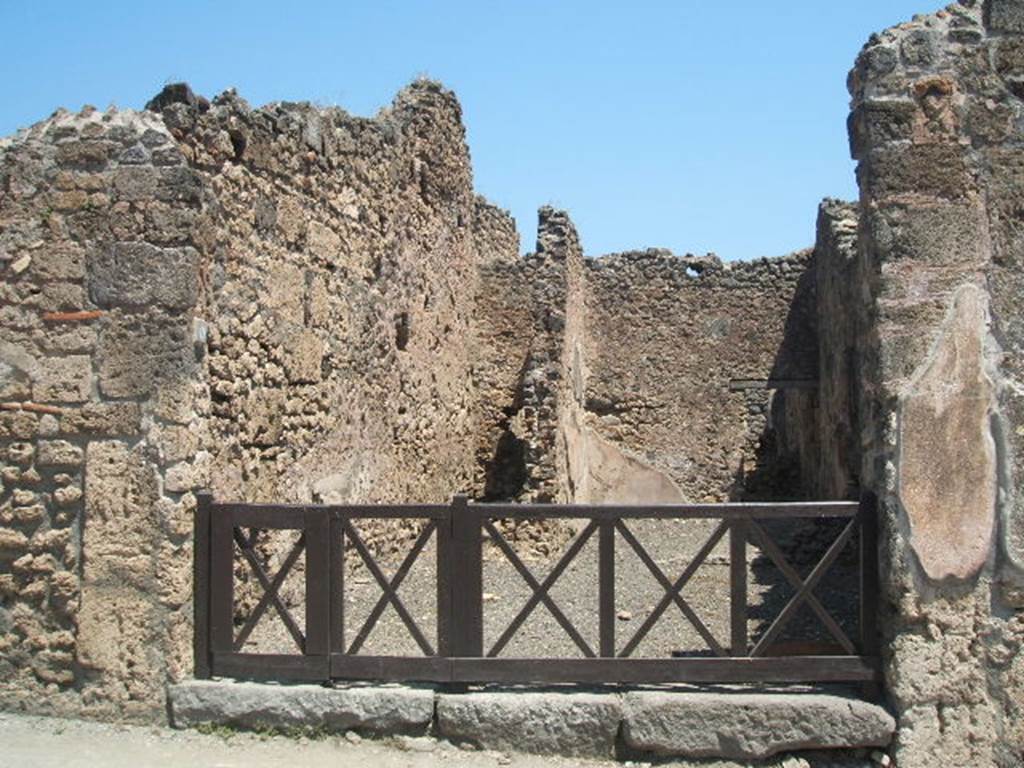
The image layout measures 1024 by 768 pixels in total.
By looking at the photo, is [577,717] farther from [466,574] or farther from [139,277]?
[139,277]

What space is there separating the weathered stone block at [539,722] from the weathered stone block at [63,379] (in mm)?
2500

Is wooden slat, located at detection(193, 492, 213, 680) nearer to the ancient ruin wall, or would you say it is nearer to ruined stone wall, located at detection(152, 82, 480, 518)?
the ancient ruin wall

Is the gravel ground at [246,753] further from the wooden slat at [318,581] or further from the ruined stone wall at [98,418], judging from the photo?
the wooden slat at [318,581]

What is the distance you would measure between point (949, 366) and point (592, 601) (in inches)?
151

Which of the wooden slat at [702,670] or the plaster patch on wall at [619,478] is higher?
the plaster patch on wall at [619,478]

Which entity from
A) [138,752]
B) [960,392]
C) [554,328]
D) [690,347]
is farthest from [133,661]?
[690,347]

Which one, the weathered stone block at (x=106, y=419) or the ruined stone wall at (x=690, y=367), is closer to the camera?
the weathered stone block at (x=106, y=419)

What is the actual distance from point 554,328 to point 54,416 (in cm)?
721

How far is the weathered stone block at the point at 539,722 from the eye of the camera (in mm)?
5383

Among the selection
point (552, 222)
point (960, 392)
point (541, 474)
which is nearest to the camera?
point (960, 392)

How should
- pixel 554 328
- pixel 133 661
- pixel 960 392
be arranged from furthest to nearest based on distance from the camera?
pixel 554 328 < pixel 133 661 < pixel 960 392

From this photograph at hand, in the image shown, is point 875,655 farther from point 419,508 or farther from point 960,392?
point 419,508

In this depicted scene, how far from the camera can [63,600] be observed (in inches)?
229

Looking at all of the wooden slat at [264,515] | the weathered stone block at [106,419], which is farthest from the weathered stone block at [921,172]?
the weathered stone block at [106,419]
